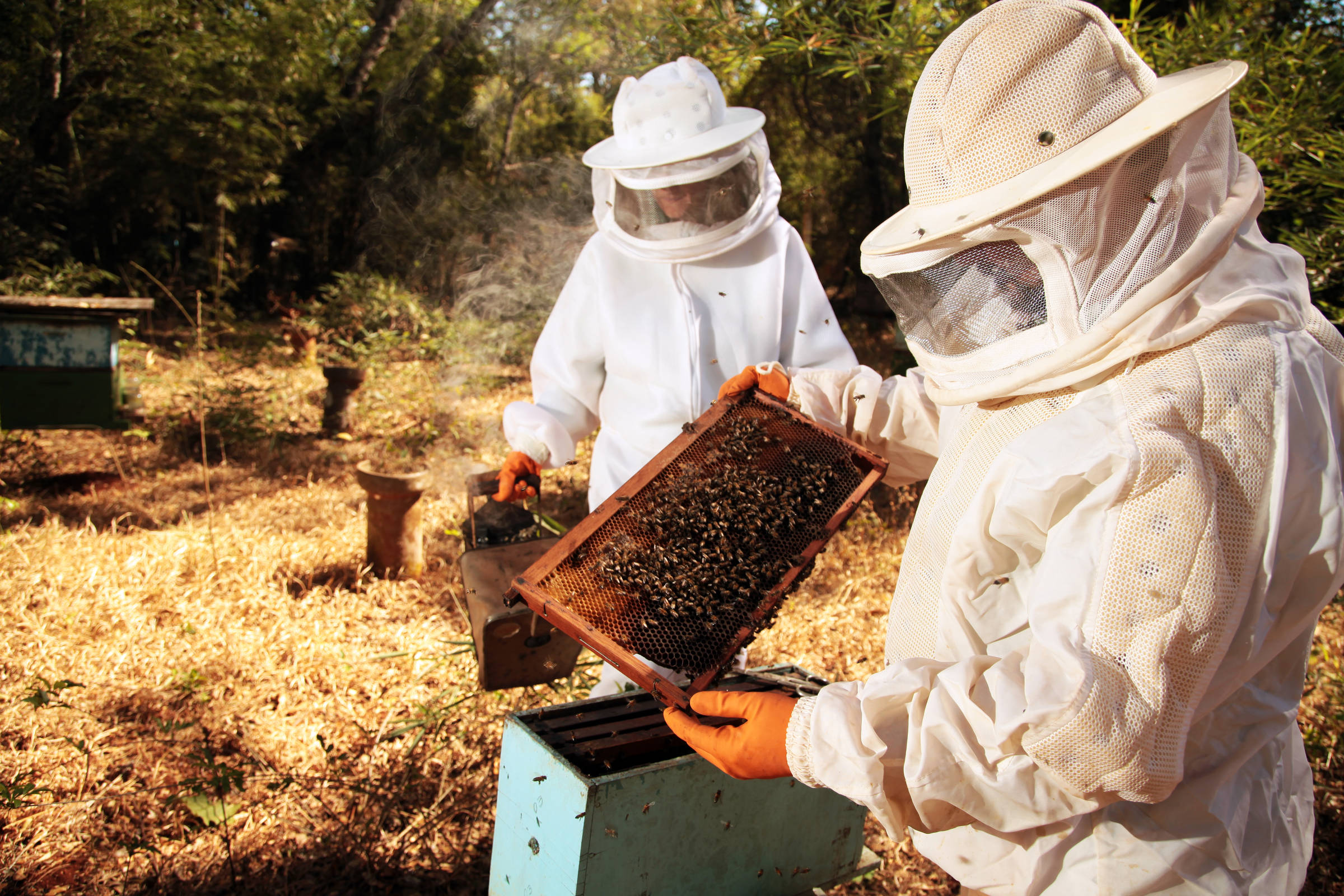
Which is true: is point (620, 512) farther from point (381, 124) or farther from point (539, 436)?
point (381, 124)

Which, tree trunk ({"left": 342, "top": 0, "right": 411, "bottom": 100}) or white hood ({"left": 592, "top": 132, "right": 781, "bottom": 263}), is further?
tree trunk ({"left": 342, "top": 0, "right": 411, "bottom": 100})

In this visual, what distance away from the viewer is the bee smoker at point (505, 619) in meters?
2.36

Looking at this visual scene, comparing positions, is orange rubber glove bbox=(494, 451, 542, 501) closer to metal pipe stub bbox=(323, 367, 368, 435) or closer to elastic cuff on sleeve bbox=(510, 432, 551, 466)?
elastic cuff on sleeve bbox=(510, 432, 551, 466)

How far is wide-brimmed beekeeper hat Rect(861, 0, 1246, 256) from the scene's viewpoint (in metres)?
1.22

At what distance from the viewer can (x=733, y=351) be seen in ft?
9.02

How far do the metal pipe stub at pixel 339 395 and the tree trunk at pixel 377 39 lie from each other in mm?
6900

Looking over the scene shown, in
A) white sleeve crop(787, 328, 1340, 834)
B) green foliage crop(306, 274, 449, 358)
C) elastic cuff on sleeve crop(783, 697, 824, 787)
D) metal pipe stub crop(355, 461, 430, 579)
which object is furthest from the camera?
green foliage crop(306, 274, 449, 358)

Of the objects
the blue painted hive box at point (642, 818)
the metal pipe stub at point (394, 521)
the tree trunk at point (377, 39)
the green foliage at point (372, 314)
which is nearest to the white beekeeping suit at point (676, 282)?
the blue painted hive box at point (642, 818)

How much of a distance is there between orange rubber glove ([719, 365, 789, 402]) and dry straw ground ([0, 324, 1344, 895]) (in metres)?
1.50

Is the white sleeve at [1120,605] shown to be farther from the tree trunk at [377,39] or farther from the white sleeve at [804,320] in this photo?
the tree trunk at [377,39]

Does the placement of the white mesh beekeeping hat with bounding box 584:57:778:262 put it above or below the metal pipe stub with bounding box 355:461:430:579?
above

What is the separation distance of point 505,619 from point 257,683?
1.79 m

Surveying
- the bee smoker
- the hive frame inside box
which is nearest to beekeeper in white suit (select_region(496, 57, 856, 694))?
the bee smoker

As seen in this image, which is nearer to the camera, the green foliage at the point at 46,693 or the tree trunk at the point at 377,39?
the green foliage at the point at 46,693
